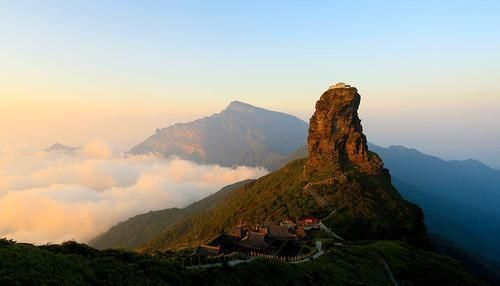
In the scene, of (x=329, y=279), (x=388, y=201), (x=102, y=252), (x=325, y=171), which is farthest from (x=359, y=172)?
(x=102, y=252)

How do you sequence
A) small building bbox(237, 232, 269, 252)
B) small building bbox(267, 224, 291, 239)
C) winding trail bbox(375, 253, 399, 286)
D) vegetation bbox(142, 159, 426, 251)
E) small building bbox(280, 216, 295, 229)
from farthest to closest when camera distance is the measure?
vegetation bbox(142, 159, 426, 251), small building bbox(280, 216, 295, 229), small building bbox(267, 224, 291, 239), small building bbox(237, 232, 269, 252), winding trail bbox(375, 253, 399, 286)

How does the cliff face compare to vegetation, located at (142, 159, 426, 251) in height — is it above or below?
above

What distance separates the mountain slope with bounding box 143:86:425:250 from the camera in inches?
5394

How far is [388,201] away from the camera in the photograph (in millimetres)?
150625

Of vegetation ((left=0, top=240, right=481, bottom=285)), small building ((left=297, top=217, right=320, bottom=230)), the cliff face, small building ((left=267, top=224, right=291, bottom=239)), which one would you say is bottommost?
small building ((left=297, top=217, right=320, bottom=230))

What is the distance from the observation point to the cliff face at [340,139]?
17975cm

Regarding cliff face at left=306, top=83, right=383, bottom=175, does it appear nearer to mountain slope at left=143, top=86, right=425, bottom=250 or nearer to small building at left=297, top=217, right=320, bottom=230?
mountain slope at left=143, top=86, right=425, bottom=250

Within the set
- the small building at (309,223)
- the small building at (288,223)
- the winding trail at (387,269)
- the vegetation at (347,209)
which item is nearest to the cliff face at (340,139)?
the vegetation at (347,209)

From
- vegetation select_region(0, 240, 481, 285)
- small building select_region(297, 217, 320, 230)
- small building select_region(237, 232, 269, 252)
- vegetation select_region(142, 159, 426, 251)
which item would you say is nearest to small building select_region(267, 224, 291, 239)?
small building select_region(237, 232, 269, 252)

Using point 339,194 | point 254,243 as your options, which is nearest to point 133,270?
point 254,243

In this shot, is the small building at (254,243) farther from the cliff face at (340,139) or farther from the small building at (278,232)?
the cliff face at (340,139)

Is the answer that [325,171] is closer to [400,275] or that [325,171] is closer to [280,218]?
[280,218]

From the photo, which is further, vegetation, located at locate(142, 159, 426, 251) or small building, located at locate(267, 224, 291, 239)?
vegetation, located at locate(142, 159, 426, 251)

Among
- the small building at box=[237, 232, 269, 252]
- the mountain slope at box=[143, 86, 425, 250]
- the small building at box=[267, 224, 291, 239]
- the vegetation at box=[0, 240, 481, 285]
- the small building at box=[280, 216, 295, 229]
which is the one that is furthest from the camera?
the mountain slope at box=[143, 86, 425, 250]
